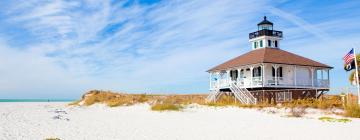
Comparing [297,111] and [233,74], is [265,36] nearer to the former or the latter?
[233,74]

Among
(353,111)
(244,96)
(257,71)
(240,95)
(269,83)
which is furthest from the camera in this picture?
(257,71)

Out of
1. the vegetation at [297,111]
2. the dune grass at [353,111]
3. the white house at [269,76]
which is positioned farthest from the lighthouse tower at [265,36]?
the dune grass at [353,111]

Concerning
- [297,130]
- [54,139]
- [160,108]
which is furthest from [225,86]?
[54,139]

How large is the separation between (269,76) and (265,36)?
19.0 ft

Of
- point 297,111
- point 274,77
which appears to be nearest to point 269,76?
point 274,77

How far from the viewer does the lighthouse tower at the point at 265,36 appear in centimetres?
3535

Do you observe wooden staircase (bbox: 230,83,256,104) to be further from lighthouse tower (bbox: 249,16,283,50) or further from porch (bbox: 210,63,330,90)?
lighthouse tower (bbox: 249,16,283,50)

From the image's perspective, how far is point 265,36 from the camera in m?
35.2

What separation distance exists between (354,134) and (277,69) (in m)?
19.4

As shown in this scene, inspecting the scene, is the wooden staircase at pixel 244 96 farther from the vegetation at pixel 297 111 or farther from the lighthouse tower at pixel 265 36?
the lighthouse tower at pixel 265 36

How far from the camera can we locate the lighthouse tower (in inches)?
1392

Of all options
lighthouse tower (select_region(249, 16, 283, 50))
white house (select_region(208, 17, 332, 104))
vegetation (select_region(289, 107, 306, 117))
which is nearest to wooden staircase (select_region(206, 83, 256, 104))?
white house (select_region(208, 17, 332, 104))

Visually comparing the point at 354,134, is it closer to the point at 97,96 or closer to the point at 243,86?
the point at 243,86

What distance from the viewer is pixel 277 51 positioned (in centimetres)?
3409
